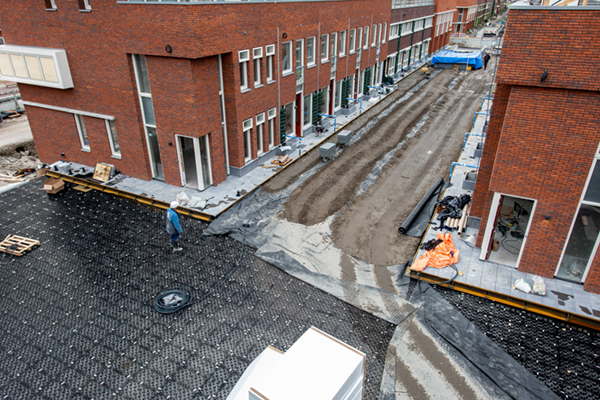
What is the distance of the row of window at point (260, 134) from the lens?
17344 millimetres

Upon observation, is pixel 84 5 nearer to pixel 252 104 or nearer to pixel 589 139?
pixel 252 104

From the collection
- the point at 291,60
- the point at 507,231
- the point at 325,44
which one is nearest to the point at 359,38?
the point at 325,44

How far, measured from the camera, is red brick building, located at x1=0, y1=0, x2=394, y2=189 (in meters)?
13.6

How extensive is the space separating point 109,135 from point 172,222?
7.18m

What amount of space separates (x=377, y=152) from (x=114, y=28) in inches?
497

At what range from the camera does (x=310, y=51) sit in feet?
68.4

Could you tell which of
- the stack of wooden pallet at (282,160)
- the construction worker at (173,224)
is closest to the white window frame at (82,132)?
the construction worker at (173,224)

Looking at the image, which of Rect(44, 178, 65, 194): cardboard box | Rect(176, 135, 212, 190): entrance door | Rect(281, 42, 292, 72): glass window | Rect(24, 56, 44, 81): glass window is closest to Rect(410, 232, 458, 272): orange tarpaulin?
Rect(176, 135, 212, 190): entrance door

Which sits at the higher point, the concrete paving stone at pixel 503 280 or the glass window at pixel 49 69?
the glass window at pixel 49 69

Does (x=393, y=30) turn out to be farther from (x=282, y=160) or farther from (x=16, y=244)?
(x=16, y=244)

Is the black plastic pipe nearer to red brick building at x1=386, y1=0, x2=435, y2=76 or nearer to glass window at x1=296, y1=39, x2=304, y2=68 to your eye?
glass window at x1=296, y1=39, x2=304, y2=68

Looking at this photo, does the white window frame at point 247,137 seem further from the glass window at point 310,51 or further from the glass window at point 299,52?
the glass window at point 310,51

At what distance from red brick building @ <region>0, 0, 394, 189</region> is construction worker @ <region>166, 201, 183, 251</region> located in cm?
349

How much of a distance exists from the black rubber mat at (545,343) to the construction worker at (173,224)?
803cm
